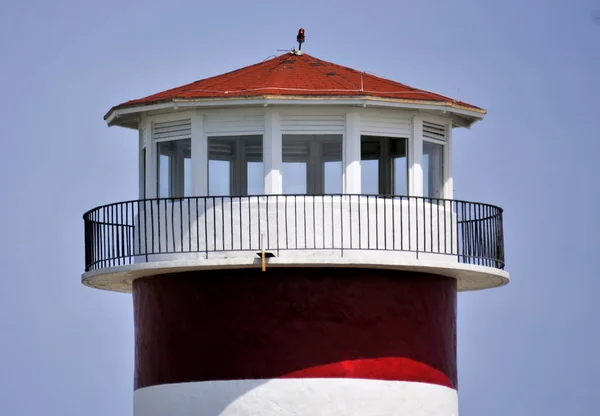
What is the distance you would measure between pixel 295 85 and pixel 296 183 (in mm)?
1667

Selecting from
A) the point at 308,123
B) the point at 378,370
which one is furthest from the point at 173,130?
the point at 378,370

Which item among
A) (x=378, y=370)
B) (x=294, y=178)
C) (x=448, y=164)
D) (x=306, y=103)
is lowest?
(x=378, y=370)

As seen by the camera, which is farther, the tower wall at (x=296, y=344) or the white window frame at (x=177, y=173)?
the white window frame at (x=177, y=173)

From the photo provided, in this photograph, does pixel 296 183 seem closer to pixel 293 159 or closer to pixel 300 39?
pixel 293 159

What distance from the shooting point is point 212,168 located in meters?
39.3

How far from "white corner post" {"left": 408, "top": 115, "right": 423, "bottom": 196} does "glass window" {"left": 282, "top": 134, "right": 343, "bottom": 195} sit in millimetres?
1242

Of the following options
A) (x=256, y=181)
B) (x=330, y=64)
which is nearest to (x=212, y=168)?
(x=256, y=181)

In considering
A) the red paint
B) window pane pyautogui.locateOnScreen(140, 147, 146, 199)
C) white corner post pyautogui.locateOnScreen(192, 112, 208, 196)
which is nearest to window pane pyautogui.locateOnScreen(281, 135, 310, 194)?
white corner post pyautogui.locateOnScreen(192, 112, 208, 196)

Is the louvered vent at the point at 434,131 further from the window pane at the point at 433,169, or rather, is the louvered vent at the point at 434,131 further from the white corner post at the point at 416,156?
the white corner post at the point at 416,156

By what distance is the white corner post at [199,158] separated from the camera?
3906cm

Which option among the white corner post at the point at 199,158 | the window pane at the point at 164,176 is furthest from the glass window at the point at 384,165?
the window pane at the point at 164,176

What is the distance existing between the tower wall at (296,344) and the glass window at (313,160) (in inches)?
66.8

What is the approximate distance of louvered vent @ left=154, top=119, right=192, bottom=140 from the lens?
3938 cm

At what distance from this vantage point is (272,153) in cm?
3862
